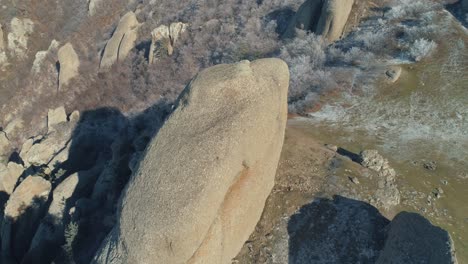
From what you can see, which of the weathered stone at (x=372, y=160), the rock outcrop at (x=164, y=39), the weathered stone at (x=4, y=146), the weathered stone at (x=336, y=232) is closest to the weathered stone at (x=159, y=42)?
the rock outcrop at (x=164, y=39)

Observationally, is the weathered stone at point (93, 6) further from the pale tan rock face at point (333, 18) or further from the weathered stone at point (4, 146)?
the pale tan rock face at point (333, 18)

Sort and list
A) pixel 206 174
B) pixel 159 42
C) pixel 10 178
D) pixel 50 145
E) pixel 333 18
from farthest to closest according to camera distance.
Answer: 1. pixel 159 42
2. pixel 50 145
3. pixel 333 18
4. pixel 10 178
5. pixel 206 174

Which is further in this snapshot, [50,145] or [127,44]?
[127,44]

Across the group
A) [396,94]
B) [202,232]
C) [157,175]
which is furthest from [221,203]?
[396,94]

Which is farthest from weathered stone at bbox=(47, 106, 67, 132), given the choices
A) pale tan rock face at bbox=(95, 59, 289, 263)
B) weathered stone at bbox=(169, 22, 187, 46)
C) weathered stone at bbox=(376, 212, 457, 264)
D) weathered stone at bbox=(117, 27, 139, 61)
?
weathered stone at bbox=(376, 212, 457, 264)

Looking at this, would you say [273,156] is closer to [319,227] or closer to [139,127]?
[319,227]

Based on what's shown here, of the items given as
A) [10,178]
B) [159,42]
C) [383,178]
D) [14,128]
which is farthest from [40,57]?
[383,178]

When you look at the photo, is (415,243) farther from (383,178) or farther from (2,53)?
(2,53)
